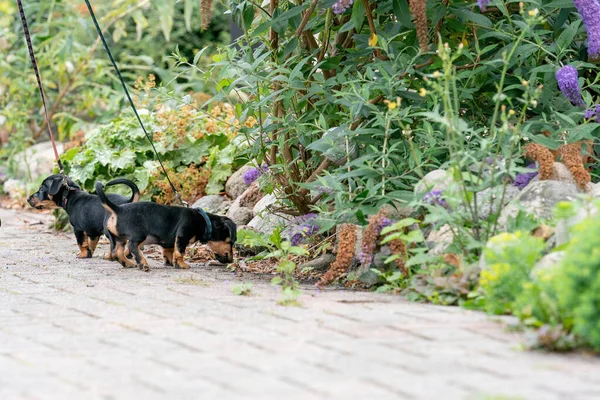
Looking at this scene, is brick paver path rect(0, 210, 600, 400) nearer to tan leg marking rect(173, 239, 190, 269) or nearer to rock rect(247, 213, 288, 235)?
tan leg marking rect(173, 239, 190, 269)

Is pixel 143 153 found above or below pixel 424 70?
below

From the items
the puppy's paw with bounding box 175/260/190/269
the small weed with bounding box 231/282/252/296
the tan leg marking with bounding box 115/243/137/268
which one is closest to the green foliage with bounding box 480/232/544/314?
the small weed with bounding box 231/282/252/296

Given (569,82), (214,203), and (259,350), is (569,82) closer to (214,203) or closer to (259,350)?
(259,350)

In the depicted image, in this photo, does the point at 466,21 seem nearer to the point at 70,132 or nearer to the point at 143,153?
the point at 143,153

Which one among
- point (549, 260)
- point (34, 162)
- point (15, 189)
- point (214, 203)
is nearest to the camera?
point (549, 260)

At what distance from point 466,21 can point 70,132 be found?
7.12m

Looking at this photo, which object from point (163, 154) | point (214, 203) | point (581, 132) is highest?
point (581, 132)

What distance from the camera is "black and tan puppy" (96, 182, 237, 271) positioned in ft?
19.9

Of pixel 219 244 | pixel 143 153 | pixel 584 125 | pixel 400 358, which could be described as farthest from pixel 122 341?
pixel 143 153

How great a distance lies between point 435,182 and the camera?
182 inches

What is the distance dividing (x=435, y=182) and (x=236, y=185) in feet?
11.6

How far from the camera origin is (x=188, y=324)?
158 inches

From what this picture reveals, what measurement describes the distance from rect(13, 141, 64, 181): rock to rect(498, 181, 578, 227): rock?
6921mm

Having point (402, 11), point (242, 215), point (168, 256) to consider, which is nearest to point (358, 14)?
point (402, 11)
